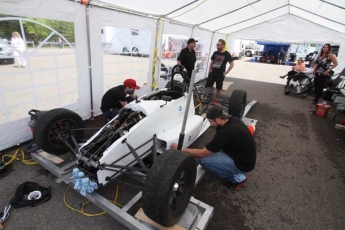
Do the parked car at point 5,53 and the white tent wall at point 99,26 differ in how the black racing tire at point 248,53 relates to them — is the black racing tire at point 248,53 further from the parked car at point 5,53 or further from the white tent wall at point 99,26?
the parked car at point 5,53

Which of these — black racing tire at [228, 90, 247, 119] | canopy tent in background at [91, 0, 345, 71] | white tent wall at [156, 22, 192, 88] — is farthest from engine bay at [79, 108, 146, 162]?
white tent wall at [156, 22, 192, 88]

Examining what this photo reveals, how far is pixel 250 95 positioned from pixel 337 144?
153 inches

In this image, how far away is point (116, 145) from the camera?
2.11 meters

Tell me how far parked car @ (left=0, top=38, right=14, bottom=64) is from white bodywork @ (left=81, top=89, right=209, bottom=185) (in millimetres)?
1612

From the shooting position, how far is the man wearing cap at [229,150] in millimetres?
2303

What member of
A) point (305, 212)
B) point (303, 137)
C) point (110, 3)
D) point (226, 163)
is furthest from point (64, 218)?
point (303, 137)

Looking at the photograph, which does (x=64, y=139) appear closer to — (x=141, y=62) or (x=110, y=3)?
(x=110, y=3)

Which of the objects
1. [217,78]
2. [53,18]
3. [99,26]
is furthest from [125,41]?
[217,78]

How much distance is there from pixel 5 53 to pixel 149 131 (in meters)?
2.17

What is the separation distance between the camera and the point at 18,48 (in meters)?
2.75

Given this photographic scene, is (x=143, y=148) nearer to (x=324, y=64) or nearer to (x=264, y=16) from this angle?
(x=324, y=64)

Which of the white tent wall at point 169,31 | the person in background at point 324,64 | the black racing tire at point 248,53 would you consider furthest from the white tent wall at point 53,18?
the black racing tire at point 248,53

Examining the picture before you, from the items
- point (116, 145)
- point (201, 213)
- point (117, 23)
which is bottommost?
point (201, 213)

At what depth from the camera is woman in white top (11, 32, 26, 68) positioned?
2.69 metres
